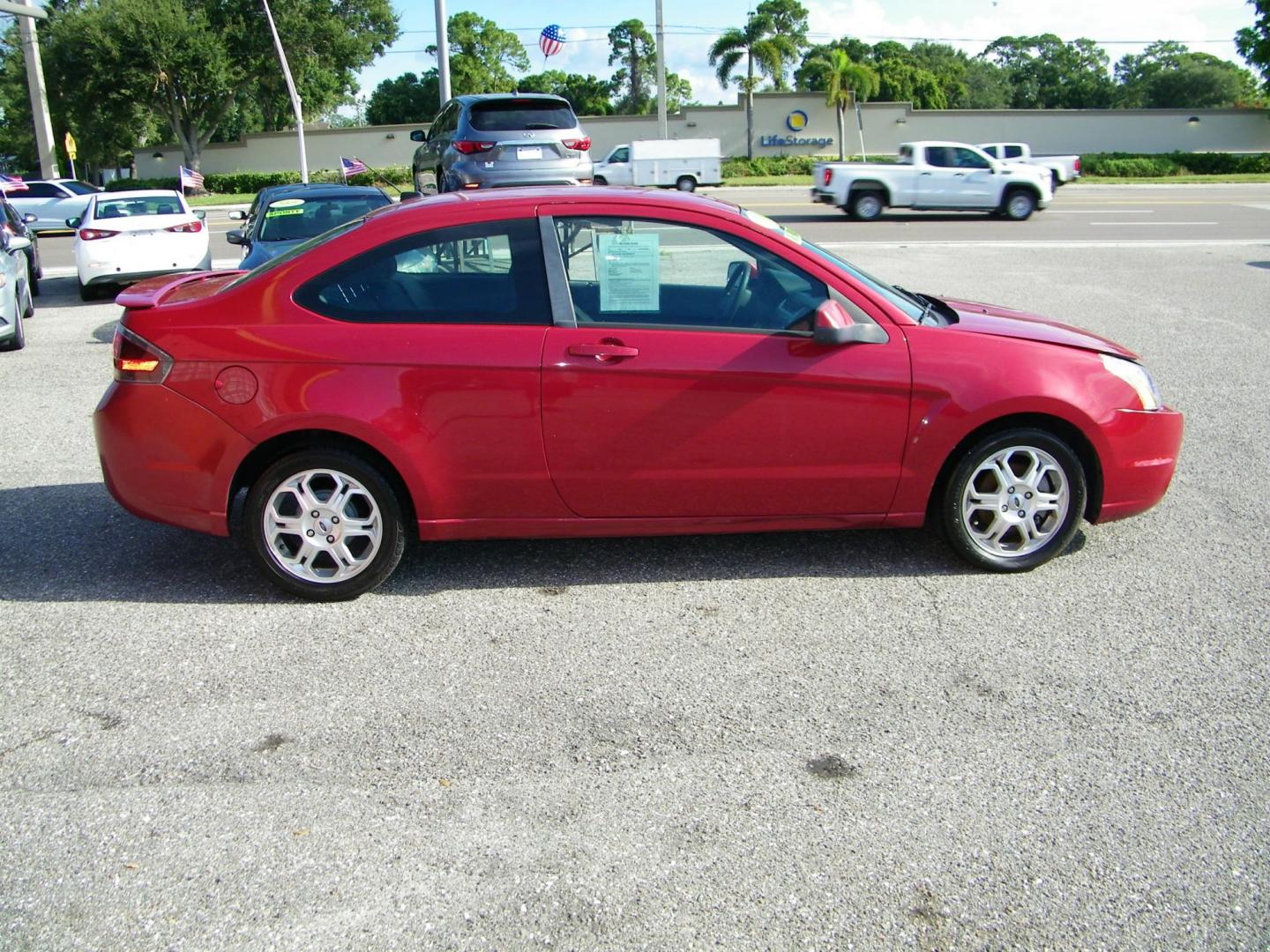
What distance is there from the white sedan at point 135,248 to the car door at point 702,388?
36.8ft

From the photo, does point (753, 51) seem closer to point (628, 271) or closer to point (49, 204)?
point (49, 204)

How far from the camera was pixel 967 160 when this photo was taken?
2531 cm

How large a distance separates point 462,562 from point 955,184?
22434 millimetres

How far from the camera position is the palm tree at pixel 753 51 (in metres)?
54.9

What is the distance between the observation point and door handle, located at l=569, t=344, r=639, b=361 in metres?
4.55

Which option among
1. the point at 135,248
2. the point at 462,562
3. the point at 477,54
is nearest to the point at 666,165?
the point at 135,248

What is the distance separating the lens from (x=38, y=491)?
20.6 feet

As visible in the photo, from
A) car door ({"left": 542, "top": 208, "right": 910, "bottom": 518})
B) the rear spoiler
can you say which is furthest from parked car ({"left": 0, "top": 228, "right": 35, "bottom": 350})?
car door ({"left": 542, "top": 208, "right": 910, "bottom": 518})

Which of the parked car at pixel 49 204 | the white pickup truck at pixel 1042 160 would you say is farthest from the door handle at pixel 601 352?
the white pickup truck at pixel 1042 160

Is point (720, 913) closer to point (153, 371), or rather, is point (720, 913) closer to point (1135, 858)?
point (1135, 858)

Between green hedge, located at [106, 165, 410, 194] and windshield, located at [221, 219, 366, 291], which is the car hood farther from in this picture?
green hedge, located at [106, 165, 410, 194]

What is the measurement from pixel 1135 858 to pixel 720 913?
45.6 inches

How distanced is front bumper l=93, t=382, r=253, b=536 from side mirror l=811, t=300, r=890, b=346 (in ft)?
7.73

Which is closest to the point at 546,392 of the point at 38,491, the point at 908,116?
the point at 38,491
